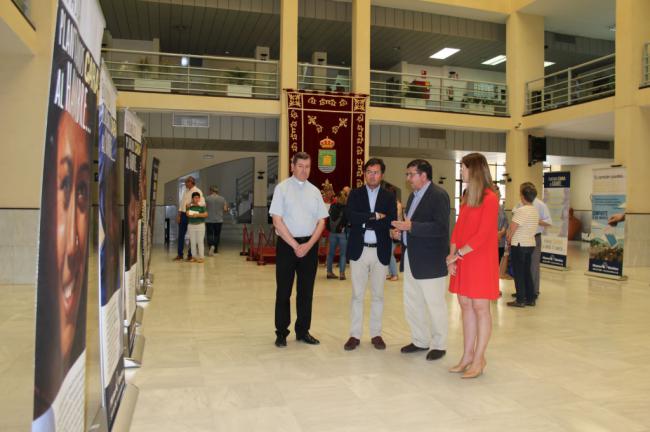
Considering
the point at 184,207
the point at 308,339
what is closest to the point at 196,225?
the point at 184,207

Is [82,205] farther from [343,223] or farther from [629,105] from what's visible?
[629,105]

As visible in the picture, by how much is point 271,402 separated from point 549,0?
12256 mm

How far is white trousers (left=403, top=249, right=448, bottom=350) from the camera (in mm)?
3883

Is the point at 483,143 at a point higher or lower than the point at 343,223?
higher

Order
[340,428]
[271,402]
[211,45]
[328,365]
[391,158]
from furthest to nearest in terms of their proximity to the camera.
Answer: [391,158]
[211,45]
[328,365]
[271,402]
[340,428]

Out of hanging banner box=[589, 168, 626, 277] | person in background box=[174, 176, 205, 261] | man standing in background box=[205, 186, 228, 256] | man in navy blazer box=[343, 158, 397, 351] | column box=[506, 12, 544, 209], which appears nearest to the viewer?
man in navy blazer box=[343, 158, 397, 351]

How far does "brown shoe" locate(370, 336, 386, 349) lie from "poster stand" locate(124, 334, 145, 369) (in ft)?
5.89

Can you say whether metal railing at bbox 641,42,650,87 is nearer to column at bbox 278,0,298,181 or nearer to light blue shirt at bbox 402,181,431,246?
column at bbox 278,0,298,181

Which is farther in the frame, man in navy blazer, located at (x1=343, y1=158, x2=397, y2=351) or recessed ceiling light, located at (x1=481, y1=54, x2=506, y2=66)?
recessed ceiling light, located at (x1=481, y1=54, x2=506, y2=66)

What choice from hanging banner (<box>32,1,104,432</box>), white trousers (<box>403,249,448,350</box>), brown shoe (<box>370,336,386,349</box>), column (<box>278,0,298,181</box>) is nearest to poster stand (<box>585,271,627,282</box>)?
white trousers (<box>403,249,448,350</box>)

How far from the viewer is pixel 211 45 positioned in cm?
1522

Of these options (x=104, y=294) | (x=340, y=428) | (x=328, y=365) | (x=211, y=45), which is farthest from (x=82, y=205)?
(x=211, y=45)

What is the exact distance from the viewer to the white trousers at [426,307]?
3.88 m

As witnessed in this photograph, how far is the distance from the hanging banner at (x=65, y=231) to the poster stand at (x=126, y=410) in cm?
114
